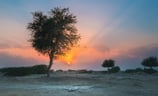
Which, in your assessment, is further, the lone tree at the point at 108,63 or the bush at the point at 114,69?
the lone tree at the point at 108,63

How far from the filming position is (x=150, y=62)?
237ft

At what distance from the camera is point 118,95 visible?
1120 inches

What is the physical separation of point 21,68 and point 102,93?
38860mm

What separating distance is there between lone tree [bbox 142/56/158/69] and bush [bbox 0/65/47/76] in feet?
61.2

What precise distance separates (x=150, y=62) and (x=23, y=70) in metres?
23.3

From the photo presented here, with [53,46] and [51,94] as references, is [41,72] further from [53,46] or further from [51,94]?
[51,94]

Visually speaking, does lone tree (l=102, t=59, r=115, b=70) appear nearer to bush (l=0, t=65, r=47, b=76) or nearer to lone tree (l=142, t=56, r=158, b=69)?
lone tree (l=142, t=56, r=158, b=69)

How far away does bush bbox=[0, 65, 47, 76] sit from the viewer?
206 feet

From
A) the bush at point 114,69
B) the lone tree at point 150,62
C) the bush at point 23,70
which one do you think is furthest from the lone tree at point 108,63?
the bush at point 23,70

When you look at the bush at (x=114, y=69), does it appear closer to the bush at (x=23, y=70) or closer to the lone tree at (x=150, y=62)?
the lone tree at (x=150, y=62)

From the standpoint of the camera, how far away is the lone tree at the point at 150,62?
236ft

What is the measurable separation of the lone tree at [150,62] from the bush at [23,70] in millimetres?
18654

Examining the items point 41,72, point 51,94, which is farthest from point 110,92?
point 41,72

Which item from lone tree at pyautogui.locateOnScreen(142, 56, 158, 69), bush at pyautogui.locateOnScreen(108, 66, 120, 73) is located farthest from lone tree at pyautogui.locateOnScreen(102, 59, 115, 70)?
lone tree at pyautogui.locateOnScreen(142, 56, 158, 69)
